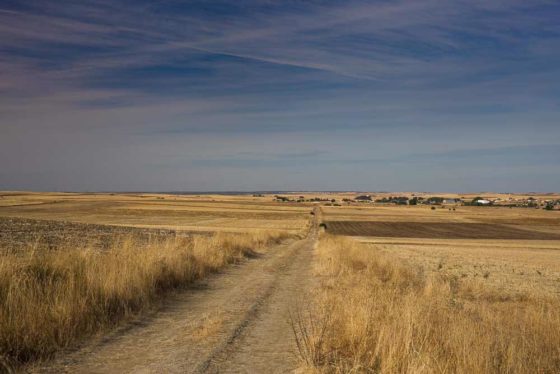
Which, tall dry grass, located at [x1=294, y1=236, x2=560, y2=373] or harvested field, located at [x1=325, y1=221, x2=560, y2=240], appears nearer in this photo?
tall dry grass, located at [x1=294, y1=236, x2=560, y2=373]

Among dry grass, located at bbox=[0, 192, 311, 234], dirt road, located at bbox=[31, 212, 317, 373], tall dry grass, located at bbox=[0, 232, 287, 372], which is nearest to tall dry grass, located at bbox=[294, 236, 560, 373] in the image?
dirt road, located at bbox=[31, 212, 317, 373]

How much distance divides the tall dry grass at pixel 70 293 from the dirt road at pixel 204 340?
481 millimetres

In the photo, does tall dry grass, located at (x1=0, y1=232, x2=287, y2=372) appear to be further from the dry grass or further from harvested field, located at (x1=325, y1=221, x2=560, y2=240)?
harvested field, located at (x1=325, y1=221, x2=560, y2=240)

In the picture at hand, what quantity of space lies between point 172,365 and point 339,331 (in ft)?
9.08

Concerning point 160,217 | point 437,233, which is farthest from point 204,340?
point 160,217

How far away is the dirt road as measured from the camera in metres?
6.76

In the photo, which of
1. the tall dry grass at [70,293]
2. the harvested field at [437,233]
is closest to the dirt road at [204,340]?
the tall dry grass at [70,293]

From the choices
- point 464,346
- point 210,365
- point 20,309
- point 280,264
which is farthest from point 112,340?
point 280,264

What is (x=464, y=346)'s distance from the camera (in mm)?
6688

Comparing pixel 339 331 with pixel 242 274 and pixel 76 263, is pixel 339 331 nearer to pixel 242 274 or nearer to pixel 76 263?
pixel 76 263

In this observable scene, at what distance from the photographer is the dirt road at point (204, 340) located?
676cm

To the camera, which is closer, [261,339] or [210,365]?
[210,365]

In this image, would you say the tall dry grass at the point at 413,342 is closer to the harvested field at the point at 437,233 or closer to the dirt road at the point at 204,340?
the dirt road at the point at 204,340

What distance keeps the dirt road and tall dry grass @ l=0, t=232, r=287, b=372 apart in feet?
1.58
